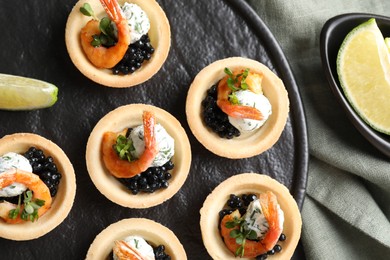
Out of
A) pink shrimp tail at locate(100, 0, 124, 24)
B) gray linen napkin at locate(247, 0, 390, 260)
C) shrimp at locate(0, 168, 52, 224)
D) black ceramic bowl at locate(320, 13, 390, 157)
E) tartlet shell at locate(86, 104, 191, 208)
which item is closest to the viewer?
shrimp at locate(0, 168, 52, 224)

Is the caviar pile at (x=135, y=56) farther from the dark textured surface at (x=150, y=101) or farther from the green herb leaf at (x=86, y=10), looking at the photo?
the green herb leaf at (x=86, y=10)

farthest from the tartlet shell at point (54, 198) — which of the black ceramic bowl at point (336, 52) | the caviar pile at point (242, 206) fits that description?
the black ceramic bowl at point (336, 52)

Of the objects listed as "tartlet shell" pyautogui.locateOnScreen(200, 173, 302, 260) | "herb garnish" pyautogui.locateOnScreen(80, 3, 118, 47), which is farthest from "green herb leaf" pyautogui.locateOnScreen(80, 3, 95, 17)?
"tartlet shell" pyautogui.locateOnScreen(200, 173, 302, 260)

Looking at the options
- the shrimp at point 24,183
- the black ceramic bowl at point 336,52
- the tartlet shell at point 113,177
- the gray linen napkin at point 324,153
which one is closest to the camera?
the shrimp at point 24,183

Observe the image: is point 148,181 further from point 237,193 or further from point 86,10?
point 86,10

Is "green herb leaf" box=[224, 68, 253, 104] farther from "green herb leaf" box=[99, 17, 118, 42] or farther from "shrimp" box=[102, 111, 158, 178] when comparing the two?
"green herb leaf" box=[99, 17, 118, 42]

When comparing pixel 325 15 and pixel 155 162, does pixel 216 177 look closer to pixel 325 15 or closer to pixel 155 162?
pixel 155 162

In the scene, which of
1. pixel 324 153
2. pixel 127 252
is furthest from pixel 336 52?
pixel 127 252
